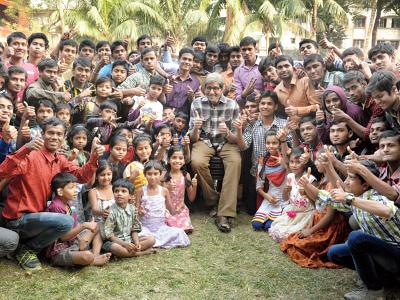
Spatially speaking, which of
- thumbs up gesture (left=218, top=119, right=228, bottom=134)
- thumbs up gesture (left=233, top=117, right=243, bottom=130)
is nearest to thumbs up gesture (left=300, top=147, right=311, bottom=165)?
thumbs up gesture (left=233, top=117, right=243, bottom=130)

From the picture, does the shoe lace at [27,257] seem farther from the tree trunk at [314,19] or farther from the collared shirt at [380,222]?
the tree trunk at [314,19]

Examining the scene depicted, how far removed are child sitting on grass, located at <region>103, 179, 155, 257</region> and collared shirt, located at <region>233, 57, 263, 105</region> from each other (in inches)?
109

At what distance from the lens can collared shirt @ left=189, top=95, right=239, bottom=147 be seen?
5.93 meters

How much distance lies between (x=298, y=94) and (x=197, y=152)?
163 centimetres

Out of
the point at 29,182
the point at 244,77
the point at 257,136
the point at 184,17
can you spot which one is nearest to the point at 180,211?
the point at 257,136

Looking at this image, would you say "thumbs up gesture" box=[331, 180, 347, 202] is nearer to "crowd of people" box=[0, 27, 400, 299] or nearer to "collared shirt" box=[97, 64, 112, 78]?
"crowd of people" box=[0, 27, 400, 299]

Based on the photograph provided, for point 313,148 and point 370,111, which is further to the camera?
point 313,148

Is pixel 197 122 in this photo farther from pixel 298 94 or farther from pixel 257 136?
pixel 298 94

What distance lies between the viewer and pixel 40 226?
3.98 meters

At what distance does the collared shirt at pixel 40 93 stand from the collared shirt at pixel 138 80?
3.43 ft

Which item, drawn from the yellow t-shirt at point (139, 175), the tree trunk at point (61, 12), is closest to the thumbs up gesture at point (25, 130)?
the yellow t-shirt at point (139, 175)

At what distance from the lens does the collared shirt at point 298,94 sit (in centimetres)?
578

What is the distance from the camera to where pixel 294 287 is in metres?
3.92

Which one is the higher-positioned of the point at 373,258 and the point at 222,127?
the point at 222,127
